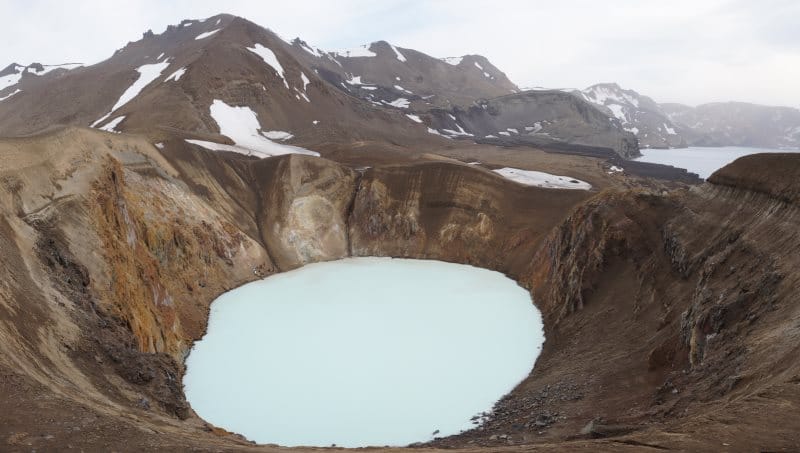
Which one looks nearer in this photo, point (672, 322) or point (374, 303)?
point (672, 322)

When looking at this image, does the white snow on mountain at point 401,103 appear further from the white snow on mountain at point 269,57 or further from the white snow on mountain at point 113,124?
the white snow on mountain at point 113,124

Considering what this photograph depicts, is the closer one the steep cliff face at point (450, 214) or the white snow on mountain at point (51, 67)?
the steep cliff face at point (450, 214)

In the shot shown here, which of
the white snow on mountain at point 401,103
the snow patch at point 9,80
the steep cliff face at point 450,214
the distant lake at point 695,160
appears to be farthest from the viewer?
the white snow on mountain at point 401,103

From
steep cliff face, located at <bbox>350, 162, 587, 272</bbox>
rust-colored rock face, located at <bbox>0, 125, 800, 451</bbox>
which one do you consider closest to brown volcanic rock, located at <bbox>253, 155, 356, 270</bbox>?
rust-colored rock face, located at <bbox>0, 125, 800, 451</bbox>

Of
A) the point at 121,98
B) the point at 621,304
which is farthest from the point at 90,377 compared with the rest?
the point at 121,98

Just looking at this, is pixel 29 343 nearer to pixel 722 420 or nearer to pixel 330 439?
pixel 330 439

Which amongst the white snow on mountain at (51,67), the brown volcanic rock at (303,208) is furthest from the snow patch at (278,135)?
the white snow on mountain at (51,67)

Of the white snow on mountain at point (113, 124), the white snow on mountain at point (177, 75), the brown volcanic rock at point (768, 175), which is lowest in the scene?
the brown volcanic rock at point (768, 175)
